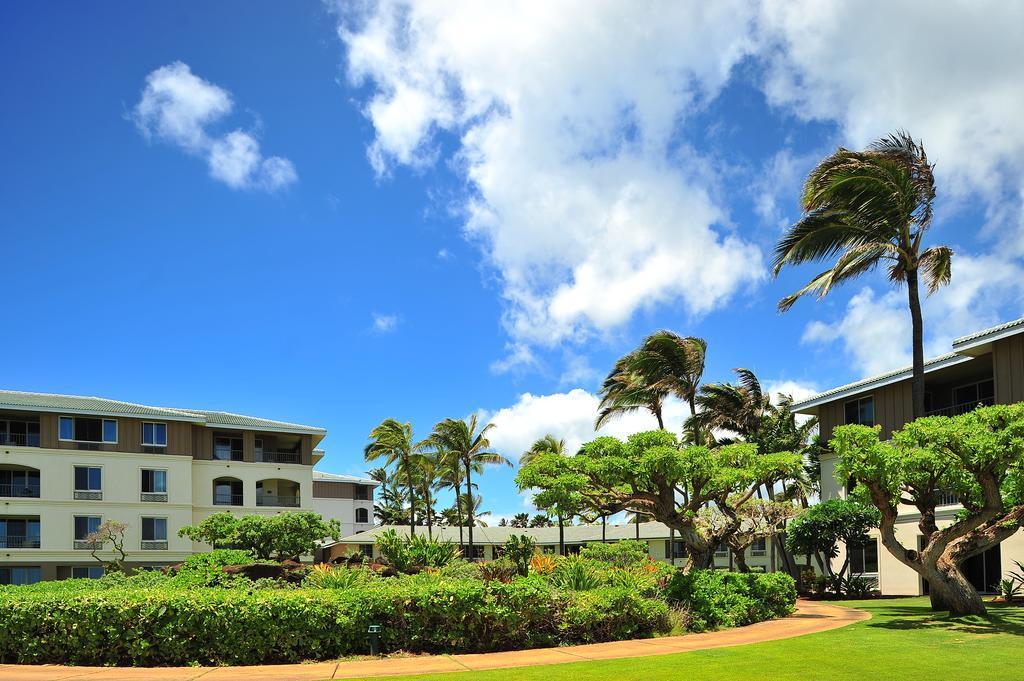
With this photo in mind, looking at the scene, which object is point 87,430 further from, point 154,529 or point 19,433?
point 154,529

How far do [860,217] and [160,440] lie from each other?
37765mm

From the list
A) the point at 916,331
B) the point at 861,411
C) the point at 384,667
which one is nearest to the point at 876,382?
the point at 861,411

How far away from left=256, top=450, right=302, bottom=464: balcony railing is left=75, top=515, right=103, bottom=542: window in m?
9.47

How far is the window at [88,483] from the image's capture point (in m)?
43.3

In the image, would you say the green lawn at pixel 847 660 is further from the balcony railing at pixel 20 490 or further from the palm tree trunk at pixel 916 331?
the balcony railing at pixel 20 490

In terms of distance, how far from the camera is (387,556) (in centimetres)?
2047

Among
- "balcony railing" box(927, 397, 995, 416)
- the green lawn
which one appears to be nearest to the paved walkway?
the green lawn

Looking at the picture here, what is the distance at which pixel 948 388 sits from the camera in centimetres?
3075

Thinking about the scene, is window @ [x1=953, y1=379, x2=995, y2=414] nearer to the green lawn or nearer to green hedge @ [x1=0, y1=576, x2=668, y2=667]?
the green lawn

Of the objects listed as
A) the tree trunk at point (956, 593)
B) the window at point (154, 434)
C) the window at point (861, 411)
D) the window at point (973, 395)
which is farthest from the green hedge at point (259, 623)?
the window at point (154, 434)

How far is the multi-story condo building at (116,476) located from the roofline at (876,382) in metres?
29.9

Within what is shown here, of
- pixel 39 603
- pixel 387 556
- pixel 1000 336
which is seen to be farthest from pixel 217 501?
pixel 1000 336

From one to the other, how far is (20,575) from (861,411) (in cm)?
3946

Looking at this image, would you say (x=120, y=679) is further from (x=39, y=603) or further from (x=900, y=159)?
(x=900, y=159)
